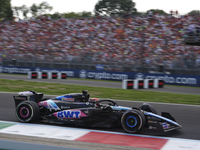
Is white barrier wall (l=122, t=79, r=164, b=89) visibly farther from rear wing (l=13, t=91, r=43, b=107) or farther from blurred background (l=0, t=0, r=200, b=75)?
rear wing (l=13, t=91, r=43, b=107)

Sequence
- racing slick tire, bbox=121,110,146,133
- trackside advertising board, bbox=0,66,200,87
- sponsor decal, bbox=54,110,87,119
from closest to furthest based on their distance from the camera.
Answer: racing slick tire, bbox=121,110,146,133
sponsor decal, bbox=54,110,87,119
trackside advertising board, bbox=0,66,200,87

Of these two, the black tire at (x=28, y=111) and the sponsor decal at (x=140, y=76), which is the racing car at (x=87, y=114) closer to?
the black tire at (x=28, y=111)

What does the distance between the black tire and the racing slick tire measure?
198 centimetres

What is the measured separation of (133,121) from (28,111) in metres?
2.39

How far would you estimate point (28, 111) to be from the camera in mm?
6250

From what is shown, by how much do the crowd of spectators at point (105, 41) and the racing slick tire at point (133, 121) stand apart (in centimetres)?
1197

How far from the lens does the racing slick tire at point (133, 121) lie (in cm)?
542

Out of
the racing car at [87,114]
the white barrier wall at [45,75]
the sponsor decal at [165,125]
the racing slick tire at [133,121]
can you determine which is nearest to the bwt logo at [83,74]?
the white barrier wall at [45,75]

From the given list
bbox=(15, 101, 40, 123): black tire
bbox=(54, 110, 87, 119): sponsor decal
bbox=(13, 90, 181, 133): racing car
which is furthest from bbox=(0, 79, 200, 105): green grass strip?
bbox=(15, 101, 40, 123): black tire

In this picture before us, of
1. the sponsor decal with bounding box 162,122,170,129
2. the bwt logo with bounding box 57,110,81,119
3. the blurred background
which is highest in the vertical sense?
the blurred background

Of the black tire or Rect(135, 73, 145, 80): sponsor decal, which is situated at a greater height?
Rect(135, 73, 145, 80): sponsor decal

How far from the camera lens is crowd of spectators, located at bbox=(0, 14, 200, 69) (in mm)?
18375

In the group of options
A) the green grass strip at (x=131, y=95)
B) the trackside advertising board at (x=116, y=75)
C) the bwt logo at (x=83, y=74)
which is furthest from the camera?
the bwt logo at (x=83, y=74)

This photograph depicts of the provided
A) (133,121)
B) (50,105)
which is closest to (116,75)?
(50,105)
